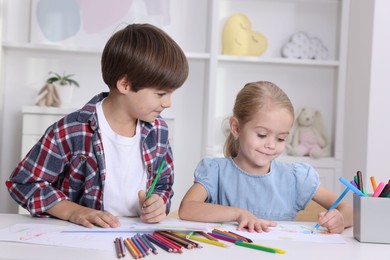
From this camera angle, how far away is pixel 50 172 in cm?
134

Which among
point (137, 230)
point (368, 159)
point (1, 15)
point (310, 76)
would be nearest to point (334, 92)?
point (310, 76)

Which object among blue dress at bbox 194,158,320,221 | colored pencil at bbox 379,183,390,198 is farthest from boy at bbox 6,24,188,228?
colored pencil at bbox 379,183,390,198

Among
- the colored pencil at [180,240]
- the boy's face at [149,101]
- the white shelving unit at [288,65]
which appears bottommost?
the colored pencil at [180,240]

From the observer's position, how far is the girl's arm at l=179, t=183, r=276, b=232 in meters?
1.20

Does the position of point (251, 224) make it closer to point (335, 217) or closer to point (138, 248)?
point (335, 217)

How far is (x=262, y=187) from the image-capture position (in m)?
1.53

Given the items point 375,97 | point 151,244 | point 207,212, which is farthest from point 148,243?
point 375,97

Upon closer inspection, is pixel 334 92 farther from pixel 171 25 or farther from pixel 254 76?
pixel 171 25

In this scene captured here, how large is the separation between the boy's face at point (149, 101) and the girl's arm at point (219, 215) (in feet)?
0.74

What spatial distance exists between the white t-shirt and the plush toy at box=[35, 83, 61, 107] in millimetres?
1796

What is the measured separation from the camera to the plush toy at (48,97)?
3.17 meters

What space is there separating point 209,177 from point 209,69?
70.1 inches

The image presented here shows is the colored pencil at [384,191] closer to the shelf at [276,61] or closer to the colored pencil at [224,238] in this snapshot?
the colored pencil at [224,238]

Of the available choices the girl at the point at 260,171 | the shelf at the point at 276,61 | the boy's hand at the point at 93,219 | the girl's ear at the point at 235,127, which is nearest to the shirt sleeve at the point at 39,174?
the boy's hand at the point at 93,219
